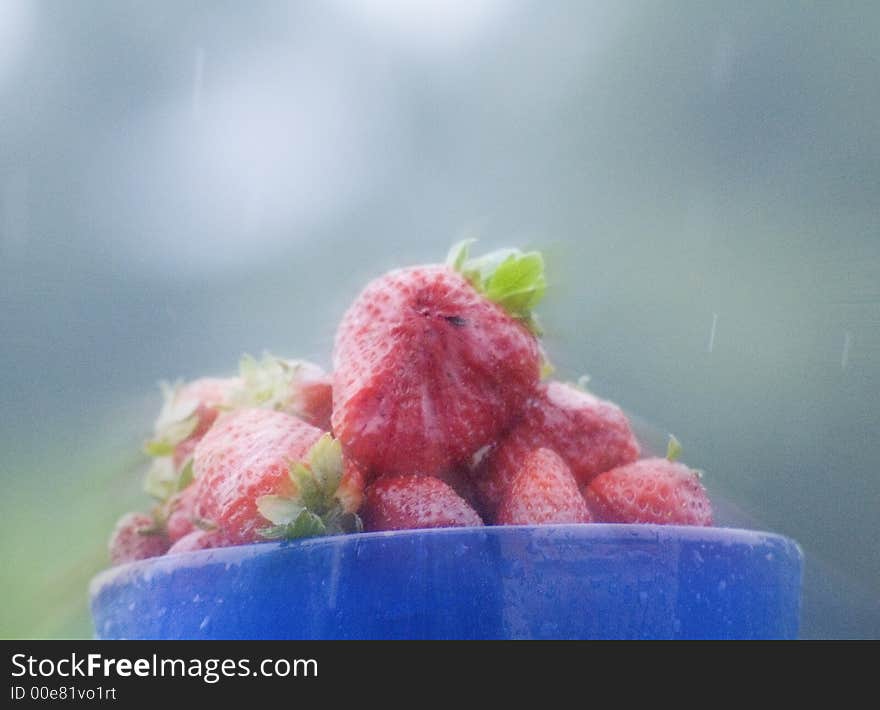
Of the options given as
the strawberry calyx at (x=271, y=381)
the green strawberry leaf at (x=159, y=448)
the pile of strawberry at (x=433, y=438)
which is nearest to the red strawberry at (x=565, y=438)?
the pile of strawberry at (x=433, y=438)

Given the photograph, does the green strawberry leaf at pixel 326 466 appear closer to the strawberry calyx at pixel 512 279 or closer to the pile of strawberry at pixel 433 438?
the pile of strawberry at pixel 433 438

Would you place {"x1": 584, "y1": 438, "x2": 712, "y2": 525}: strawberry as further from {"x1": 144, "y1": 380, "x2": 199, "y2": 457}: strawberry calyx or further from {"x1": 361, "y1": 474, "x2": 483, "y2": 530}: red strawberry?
{"x1": 144, "y1": 380, "x2": 199, "y2": 457}: strawberry calyx

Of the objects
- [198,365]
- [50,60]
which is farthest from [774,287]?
[50,60]

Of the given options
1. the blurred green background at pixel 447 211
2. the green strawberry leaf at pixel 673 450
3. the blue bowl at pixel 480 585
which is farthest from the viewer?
the blurred green background at pixel 447 211

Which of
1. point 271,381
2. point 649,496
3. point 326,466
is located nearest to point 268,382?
point 271,381

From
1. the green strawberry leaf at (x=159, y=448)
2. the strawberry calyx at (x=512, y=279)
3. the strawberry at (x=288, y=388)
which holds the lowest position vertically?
the green strawberry leaf at (x=159, y=448)

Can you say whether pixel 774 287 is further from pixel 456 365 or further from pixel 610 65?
pixel 456 365

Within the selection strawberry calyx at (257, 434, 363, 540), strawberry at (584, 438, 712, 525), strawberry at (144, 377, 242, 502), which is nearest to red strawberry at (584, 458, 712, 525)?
strawberry at (584, 438, 712, 525)
